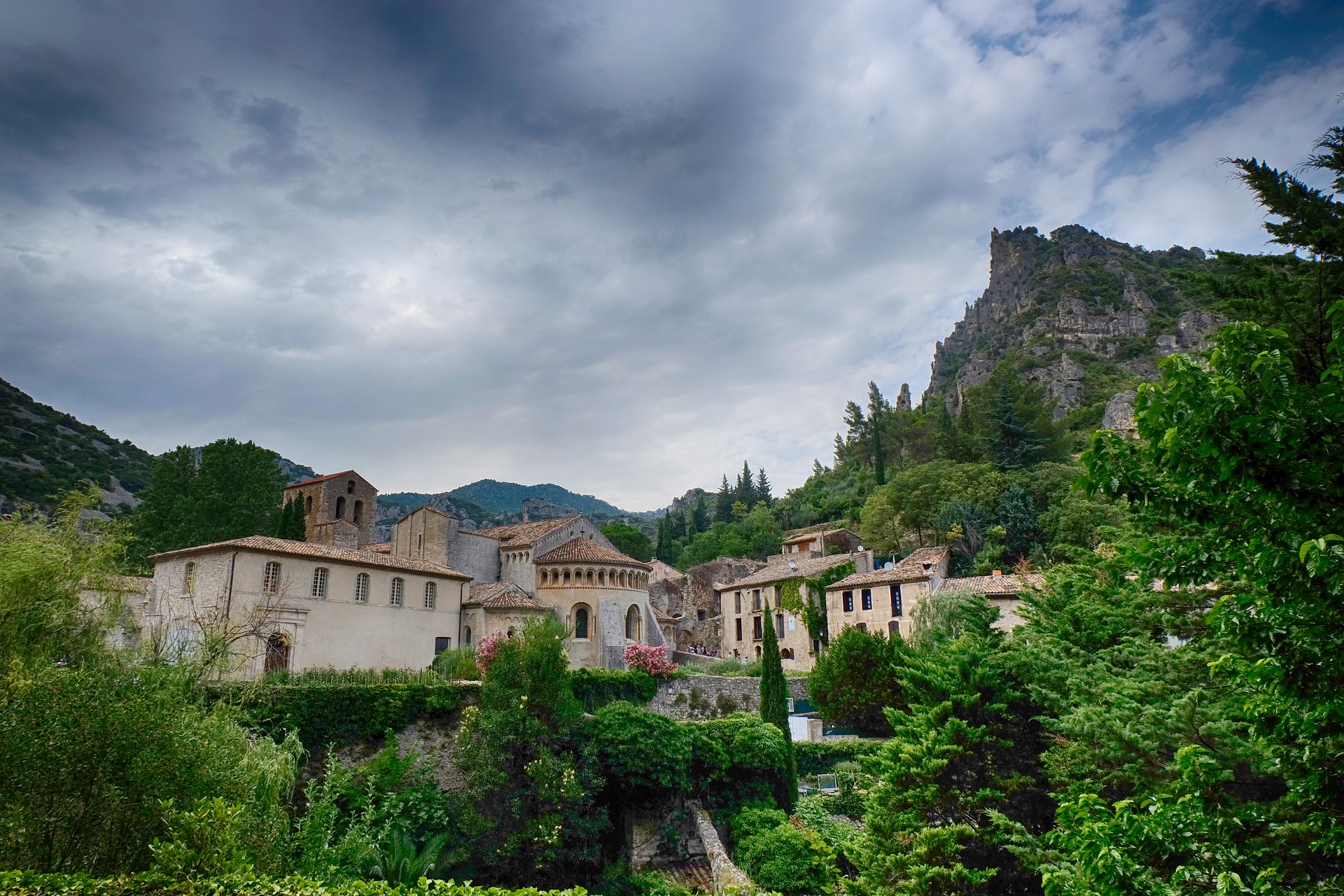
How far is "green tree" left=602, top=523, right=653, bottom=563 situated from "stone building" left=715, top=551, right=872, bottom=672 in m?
25.8

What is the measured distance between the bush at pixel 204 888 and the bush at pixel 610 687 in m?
16.6

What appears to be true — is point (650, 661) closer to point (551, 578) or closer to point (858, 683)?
point (551, 578)

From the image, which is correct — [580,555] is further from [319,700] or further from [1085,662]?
[1085,662]

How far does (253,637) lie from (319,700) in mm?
6421

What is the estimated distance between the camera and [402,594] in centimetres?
3150

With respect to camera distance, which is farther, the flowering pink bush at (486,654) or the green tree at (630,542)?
the green tree at (630,542)

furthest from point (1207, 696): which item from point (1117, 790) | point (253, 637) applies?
point (253, 637)

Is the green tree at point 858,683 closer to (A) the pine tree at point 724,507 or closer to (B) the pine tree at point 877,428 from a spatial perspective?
(B) the pine tree at point 877,428

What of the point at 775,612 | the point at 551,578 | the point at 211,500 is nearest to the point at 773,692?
the point at 551,578

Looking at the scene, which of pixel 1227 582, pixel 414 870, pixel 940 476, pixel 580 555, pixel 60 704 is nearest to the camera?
pixel 1227 582

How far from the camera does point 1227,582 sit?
934 cm

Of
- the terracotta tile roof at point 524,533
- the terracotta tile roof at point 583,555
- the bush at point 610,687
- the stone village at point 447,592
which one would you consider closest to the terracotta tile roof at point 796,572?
the stone village at point 447,592

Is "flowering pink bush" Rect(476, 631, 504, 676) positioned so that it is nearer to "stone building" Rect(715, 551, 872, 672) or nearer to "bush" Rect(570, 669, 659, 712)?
"bush" Rect(570, 669, 659, 712)

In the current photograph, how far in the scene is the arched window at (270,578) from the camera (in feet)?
88.9
